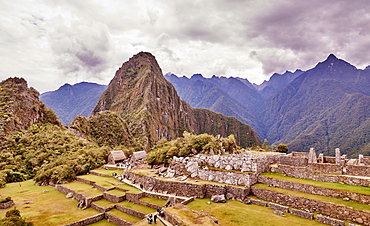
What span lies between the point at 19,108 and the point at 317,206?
65.6m

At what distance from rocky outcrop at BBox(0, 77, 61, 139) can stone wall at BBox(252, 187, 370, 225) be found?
51.0 meters

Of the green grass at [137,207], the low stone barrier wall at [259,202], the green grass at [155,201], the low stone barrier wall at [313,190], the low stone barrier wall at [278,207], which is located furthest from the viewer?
the green grass at [155,201]

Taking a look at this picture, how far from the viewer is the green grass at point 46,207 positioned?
656 inches

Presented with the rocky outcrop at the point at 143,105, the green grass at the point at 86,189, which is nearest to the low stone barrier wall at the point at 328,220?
the green grass at the point at 86,189

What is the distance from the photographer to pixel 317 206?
13.3 metres

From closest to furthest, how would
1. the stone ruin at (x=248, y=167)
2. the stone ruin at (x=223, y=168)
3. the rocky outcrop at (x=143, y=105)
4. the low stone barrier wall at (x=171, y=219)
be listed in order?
the low stone barrier wall at (x=171, y=219) < the stone ruin at (x=248, y=167) < the stone ruin at (x=223, y=168) < the rocky outcrop at (x=143, y=105)

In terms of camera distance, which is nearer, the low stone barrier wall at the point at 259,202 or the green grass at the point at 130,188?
the low stone barrier wall at the point at 259,202

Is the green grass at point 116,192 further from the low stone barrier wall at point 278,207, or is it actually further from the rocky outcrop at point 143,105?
the rocky outcrop at point 143,105

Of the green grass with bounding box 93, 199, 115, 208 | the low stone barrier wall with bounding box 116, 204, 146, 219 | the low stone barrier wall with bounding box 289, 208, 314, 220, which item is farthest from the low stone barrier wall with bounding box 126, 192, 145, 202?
the low stone barrier wall with bounding box 289, 208, 314, 220

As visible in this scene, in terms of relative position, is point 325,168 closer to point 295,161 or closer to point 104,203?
point 295,161

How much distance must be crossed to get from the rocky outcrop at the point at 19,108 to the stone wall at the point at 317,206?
167 feet

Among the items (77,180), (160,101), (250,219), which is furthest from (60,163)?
(160,101)

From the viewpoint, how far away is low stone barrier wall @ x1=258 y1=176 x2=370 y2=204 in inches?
501

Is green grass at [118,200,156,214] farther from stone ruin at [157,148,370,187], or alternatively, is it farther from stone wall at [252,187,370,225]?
stone wall at [252,187,370,225]
